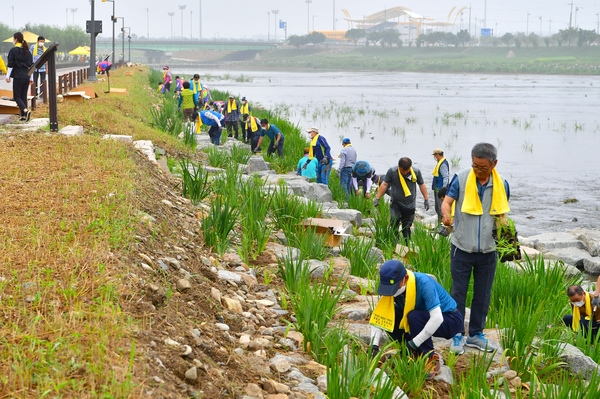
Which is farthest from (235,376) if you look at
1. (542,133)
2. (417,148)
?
(542,133)

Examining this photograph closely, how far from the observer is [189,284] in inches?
255

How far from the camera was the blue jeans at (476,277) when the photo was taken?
650 centimetres

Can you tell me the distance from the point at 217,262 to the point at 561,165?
19.9m

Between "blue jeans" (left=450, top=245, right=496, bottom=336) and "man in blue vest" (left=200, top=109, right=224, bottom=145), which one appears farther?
"man in blue vest" (left=200, top=109, right=224, bottom=145)

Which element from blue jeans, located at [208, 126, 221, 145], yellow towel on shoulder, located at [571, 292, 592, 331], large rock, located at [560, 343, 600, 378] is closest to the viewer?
large rock, located at [560, 343, 600, 378]

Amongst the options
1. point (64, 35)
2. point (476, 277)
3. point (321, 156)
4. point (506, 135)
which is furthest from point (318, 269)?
point (64, 35)

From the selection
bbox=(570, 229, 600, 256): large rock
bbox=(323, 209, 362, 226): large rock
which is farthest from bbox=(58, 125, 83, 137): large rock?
bbox=(570, 229, 600, 256): large rock

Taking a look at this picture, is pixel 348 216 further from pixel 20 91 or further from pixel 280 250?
pixel 20 91

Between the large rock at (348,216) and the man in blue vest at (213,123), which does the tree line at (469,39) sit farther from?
the large rock at (348,216)

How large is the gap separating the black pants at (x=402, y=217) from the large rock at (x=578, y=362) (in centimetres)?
476

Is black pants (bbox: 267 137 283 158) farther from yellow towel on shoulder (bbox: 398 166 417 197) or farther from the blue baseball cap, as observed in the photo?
the blue baseball cap

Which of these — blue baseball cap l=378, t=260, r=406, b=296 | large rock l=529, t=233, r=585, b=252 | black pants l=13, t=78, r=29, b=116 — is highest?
black pants l=13, t=78, r=29, b=116

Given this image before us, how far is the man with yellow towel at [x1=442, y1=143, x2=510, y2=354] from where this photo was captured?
6.35m

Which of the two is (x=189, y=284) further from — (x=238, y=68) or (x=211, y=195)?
(x=238, y=68)
